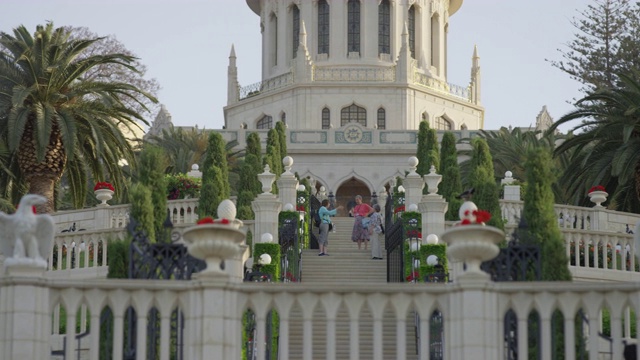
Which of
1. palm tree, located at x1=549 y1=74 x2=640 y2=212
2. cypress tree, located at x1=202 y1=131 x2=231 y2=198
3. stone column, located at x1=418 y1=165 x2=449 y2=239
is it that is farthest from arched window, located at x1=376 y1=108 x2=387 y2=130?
stone column, located at x1=418 y1=165 x2=449 y2=239

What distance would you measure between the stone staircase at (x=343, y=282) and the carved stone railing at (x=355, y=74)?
115ft

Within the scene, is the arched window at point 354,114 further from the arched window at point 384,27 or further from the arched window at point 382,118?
the arched window at point 384,27

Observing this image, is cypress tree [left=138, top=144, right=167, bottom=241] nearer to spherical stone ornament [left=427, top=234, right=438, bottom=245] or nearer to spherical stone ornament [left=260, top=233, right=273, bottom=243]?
spherical stone ornament [left=260, top=233, right=273, bottom=243]

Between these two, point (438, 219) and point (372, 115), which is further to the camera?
point (372, 115)

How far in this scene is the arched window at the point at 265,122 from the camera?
78819 mm

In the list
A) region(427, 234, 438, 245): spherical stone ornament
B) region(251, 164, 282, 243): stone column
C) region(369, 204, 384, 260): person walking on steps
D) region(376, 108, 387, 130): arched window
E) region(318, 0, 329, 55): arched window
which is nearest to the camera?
region(427, 234, 438, 245): spherical stone ornament

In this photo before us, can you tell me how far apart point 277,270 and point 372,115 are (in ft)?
161

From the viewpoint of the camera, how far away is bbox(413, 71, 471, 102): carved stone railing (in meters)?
79.2

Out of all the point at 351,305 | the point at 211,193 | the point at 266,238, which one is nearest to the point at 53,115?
the point at 211,193

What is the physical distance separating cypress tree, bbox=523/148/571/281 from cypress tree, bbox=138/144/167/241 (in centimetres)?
567

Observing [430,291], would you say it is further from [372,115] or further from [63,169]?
[372,115]

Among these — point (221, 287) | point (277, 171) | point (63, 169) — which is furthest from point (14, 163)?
point (221, 287)

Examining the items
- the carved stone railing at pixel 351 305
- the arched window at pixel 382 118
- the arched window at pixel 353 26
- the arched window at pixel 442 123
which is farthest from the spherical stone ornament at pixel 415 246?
the arched window at pixel 353 26

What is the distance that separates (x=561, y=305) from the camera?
17141mm
